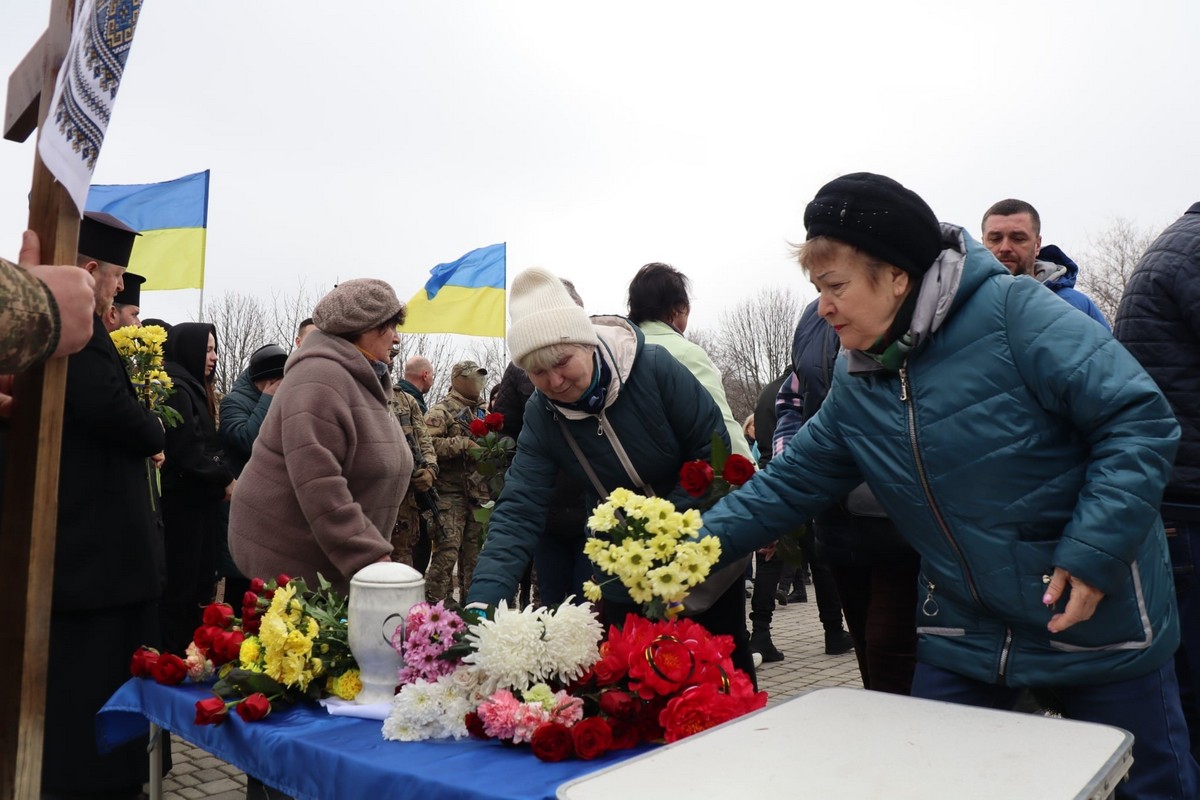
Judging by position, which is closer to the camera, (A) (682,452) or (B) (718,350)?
(A) (682,452)

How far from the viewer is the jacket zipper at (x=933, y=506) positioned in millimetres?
1972

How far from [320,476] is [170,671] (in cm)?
91

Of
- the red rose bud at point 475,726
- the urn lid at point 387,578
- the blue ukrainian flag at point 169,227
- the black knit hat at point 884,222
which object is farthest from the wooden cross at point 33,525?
the blue ukrainian flag at point 169,227

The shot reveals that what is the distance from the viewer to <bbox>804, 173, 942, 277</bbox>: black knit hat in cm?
199

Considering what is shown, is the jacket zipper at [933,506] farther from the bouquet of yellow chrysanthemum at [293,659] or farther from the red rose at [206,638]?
the red rose at [206,638]

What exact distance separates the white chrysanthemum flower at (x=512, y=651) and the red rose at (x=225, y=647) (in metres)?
0.85

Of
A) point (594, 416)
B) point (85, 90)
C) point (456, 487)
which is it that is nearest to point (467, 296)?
point (456, 487)

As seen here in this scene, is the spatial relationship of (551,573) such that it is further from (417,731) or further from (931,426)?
(931,426)

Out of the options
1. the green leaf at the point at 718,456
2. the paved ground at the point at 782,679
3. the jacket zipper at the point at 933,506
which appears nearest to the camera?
the jacket zipper at the point at 933,506

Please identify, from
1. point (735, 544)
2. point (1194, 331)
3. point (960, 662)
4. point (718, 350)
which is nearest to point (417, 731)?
point (735, 544)

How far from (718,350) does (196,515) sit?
1653 inches

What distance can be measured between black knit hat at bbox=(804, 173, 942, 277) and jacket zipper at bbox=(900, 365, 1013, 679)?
0.24m

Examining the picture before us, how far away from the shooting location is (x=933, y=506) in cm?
200

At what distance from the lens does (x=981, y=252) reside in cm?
204
